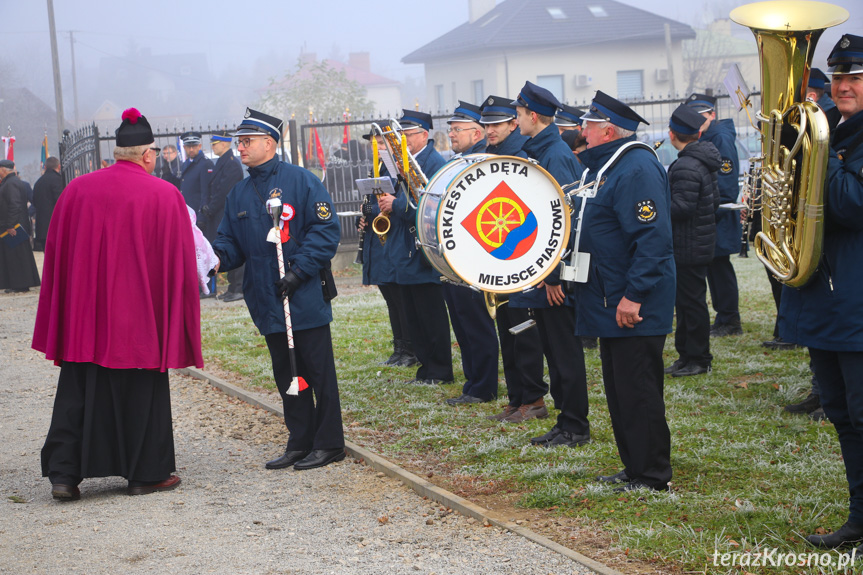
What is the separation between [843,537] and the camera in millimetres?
4371

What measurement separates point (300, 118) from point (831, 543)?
4233 centimetres

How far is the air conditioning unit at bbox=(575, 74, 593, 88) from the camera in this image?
170ft

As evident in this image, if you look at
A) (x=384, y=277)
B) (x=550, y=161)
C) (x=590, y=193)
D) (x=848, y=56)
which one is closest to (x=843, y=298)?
(x=848, y=56)

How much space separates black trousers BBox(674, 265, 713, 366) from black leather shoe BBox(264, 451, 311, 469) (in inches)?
137

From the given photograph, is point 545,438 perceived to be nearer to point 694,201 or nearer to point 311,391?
point 311,391

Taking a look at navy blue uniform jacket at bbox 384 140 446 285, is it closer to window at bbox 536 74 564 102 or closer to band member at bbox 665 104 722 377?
band member at bbox 665 104 722 377

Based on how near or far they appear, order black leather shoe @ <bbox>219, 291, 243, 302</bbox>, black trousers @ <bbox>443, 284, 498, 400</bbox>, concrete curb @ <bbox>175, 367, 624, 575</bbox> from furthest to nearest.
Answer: black leather shoe @ <bbox>219, 291, 243, 302</bbox> < black trousers @ <bbox>443, 284, 498, 400</bbox> < concrete curb @ <bbox>175, 367, 624, 575</bbox>

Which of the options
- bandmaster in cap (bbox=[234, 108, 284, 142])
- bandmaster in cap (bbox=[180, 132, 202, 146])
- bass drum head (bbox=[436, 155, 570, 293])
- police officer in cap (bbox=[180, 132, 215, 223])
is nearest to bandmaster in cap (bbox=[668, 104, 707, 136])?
bass drum head (bbox=[436, 155, 570, 293])

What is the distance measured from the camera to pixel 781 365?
27.8ft

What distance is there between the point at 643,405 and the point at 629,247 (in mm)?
825

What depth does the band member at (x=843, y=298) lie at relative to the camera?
4.07m

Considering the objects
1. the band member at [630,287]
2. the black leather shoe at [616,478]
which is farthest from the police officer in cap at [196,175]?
the black leather shoe at [616,478]

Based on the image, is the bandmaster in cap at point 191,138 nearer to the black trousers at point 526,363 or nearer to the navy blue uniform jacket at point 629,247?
the black trousers at point 526,363

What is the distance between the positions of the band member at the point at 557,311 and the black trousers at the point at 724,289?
12.4 ft
